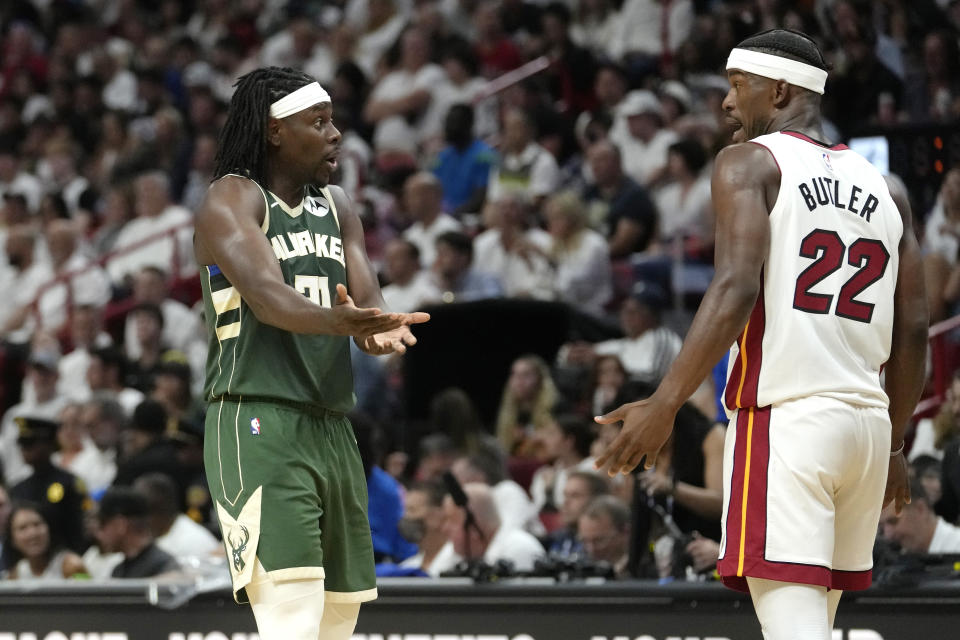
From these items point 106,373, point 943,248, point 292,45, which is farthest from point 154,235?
point 943,248

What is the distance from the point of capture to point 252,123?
448cm

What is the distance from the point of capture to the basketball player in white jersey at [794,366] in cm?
375

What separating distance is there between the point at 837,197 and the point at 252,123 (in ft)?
5.73

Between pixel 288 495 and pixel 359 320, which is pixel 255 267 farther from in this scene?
pixel 288 495

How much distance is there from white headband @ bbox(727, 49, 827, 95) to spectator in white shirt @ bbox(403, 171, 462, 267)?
7462 millimetres

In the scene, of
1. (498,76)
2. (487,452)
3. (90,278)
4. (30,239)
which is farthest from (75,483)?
(498,76)

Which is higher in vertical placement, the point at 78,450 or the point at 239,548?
the point at 239,548

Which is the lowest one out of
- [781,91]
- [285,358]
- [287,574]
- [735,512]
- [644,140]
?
[287,574]

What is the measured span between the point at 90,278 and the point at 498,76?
13.7 feet

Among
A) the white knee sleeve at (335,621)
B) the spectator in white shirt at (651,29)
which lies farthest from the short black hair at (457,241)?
the white knee sleeve at (335,621)

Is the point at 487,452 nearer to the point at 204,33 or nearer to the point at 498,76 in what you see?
the point at 498,76

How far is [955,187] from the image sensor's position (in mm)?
8766

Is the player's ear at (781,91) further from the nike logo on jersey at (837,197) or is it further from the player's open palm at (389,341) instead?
the player's open palm at (389,341)

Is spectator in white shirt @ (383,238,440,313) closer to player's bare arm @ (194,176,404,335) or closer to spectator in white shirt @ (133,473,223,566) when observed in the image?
spectator in white shirt @ (133,473,223,566)
